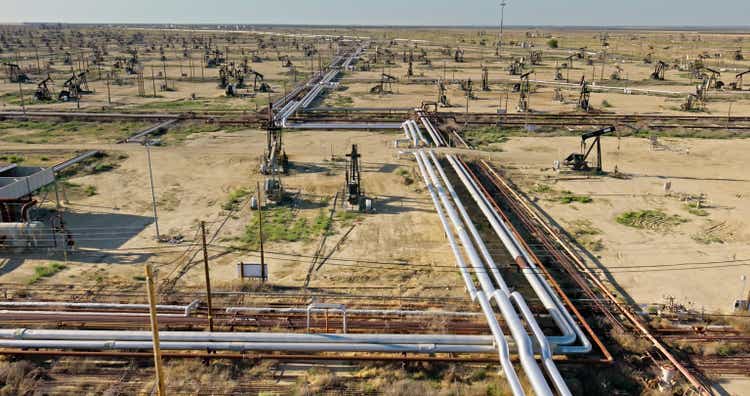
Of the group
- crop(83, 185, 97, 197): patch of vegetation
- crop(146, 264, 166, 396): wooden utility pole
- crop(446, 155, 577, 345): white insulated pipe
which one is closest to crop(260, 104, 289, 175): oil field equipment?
crop(83, 185, 97, 197): patch of vegetation

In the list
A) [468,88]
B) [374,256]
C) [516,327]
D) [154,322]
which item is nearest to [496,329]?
[516,327]

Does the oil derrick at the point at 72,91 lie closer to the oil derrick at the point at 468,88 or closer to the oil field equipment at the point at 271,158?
the oil field equipment at the point at 271,158

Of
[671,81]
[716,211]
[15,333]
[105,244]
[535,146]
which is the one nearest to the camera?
[15,333]

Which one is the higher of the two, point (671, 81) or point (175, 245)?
point (671, 81)

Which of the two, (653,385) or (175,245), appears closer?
(653,385)

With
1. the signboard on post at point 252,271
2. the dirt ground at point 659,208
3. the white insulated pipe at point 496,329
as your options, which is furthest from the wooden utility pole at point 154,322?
the dirt ground at point 659,208

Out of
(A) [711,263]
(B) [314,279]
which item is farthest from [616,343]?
(B) [314,279]

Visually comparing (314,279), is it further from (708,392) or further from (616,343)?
(708,392)
